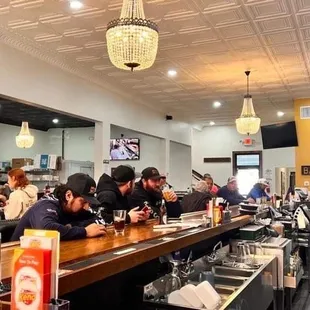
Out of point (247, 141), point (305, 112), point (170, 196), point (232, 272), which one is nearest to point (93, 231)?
point (232, 272)

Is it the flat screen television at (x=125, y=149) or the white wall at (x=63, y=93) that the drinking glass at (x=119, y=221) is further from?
the flat screen television at (x=125, y=149)

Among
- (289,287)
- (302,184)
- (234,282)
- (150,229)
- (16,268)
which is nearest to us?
(16,268)

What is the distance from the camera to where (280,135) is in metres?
10.3

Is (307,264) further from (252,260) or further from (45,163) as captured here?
(45,163)

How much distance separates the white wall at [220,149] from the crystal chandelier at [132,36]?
11256mm

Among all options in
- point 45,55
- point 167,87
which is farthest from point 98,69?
point 167,87

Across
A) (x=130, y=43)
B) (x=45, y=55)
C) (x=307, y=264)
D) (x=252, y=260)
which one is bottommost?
(x=307, y=264)

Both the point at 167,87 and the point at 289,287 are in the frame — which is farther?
the point at 167,87

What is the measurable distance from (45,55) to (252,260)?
4494mm

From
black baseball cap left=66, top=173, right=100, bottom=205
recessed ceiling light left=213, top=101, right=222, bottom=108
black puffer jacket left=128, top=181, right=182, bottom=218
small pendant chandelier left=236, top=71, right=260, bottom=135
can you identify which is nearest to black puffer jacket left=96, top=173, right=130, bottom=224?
black puffer jacket left=128, top=181, right=182, bottom=218

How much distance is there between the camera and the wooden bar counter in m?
1.54

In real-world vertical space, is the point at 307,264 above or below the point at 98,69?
below

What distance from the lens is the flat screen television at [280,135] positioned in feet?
32.1

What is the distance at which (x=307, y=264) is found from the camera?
5.86m
